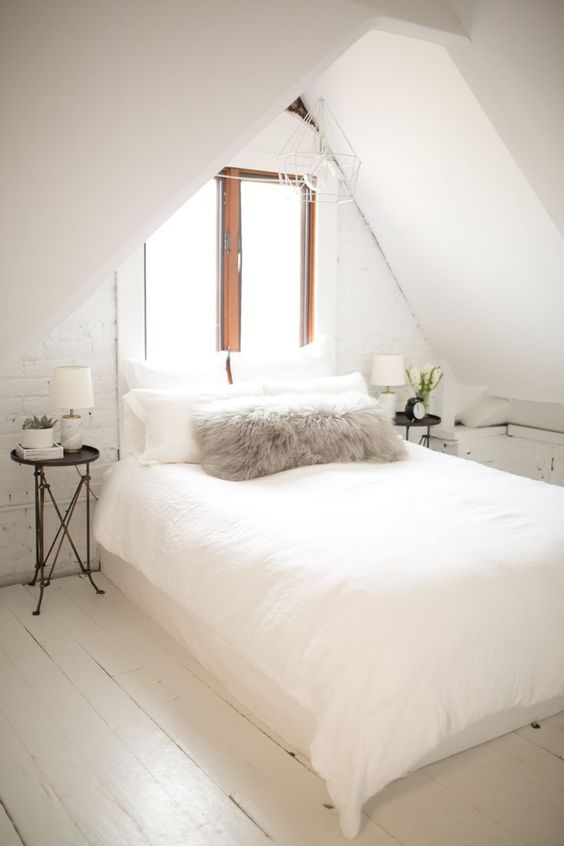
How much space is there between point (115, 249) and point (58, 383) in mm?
1188

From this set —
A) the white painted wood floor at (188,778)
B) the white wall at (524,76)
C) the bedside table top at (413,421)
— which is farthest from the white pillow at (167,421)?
the white wall at (524,76)

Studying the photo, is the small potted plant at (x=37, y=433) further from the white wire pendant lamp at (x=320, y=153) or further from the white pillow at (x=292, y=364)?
the white wire pendant lamp at (x=320, y=153)

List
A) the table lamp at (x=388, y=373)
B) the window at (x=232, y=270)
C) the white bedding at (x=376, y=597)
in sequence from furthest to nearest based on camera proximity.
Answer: the table lamp at (x=388, y=373) → the window at (x=232, y=270) → the white bedding at (x=376, y=597)

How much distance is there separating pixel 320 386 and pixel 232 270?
82cm

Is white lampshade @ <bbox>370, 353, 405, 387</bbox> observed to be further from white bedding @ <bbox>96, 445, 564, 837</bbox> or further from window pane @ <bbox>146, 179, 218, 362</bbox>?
white bedding @ <bbox>96, 445, 564, 837</bbox>

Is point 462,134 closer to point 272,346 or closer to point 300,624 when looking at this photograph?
point 272,346

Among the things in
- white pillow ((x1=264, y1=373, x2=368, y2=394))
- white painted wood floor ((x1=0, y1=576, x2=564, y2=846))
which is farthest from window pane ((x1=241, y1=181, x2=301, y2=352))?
white painted wood floor ((x1=0, y1=576, x2=564, y2=846))

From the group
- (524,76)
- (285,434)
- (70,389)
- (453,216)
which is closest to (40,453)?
(70,389)

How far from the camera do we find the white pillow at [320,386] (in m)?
4.12

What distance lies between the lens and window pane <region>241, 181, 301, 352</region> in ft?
14.5

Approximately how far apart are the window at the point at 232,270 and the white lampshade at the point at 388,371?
507mm

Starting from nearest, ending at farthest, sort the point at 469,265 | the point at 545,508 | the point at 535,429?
1. the point at 545,508
2. the point at 469,265
3. the point at 535,429

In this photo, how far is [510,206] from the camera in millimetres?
3781

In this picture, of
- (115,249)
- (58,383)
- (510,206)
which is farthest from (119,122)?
(510,206)
